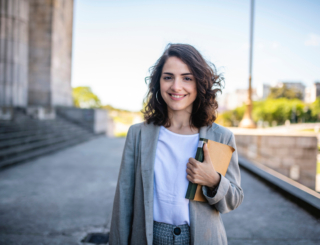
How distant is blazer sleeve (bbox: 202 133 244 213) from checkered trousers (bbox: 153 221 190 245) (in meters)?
0.22

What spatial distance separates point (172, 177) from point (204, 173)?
20cm

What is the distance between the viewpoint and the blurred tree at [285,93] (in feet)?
248

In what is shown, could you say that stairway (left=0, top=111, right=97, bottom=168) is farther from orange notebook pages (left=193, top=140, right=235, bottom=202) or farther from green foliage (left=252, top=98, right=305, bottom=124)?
green foliage (left=252, top=98, right=305, bottom=124)

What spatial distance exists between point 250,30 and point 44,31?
1340 cm

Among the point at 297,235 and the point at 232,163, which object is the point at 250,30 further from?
the point at 232,163

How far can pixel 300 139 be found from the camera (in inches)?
390

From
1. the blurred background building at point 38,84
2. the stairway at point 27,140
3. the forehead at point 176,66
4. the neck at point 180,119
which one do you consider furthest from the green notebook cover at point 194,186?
the blurred background building at point 38,84

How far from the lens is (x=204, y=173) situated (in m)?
1.25

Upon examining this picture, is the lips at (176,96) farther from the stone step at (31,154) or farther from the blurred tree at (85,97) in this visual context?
the blurred tree at (85,97)

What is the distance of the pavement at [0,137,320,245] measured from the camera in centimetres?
279

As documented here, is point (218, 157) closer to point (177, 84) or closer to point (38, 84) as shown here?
point (177, 84)

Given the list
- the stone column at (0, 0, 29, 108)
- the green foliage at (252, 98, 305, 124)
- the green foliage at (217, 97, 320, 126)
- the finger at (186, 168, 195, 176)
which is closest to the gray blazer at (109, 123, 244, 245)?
the finger at (186, 168, 195, 176)

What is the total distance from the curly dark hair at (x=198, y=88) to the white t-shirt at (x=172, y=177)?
15 cm

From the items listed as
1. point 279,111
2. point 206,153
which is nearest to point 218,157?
point 206,153
